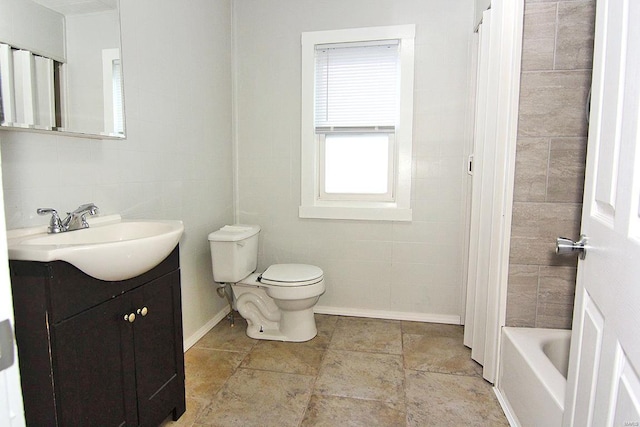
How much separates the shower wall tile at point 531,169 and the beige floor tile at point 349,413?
3.86 feet

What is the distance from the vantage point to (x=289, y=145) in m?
2.84

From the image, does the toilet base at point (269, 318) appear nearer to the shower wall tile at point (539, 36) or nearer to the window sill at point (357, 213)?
the window sill at point (357, 213)

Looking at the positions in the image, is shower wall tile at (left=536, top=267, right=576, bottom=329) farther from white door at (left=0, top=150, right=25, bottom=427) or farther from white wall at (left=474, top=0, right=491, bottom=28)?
white door at (left=0, top=150, right=25, bottom=427)

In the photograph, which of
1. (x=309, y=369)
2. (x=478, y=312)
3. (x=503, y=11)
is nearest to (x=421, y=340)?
(x=478, y=312)

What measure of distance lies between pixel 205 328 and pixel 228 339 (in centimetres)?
20

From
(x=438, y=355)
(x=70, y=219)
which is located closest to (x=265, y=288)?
(x=438, y=355)

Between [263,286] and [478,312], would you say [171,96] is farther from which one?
[478,312]

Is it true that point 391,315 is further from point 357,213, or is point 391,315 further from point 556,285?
point 556,285

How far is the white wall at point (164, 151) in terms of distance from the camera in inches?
55.1

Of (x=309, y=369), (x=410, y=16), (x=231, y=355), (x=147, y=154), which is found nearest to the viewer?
(x=147, y=154)

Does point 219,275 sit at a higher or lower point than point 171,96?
lower

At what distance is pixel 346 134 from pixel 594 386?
225cm

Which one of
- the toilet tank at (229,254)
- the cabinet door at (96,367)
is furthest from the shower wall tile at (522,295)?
the cabinet door at (96,367)

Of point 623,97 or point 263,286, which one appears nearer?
point 623,97
